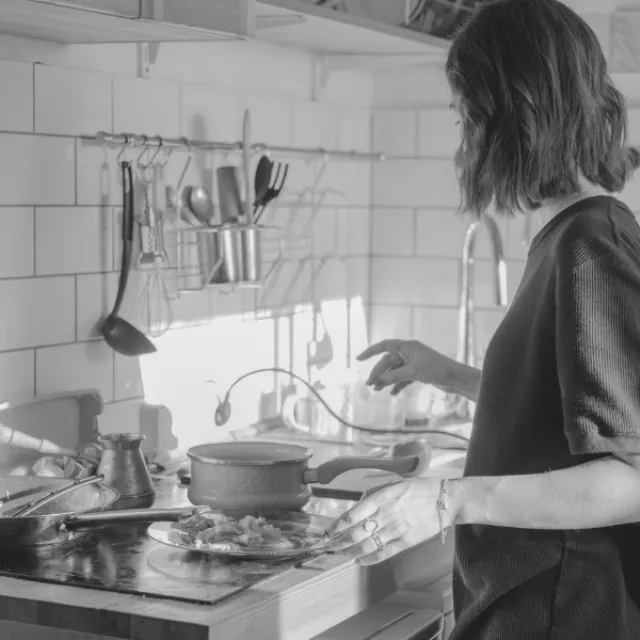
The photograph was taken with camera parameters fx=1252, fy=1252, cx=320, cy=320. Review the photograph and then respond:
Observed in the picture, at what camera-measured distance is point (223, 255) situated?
237 centimetres

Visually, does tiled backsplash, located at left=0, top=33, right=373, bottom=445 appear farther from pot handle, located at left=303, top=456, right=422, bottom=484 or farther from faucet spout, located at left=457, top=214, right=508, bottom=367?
pot handle, located at left=303, top=456, right=422, bottom=484

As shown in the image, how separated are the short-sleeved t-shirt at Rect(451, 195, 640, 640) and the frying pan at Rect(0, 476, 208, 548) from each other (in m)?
0.44

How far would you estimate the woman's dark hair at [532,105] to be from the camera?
1.28 meters

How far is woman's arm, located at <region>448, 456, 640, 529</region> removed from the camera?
1.18 meters

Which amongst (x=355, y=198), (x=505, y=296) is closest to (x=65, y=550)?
(x=505, y=296)

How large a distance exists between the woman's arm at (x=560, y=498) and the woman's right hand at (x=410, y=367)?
2.13 ft

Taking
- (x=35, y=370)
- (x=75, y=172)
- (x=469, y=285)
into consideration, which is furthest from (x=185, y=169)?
(x=469, y=285)

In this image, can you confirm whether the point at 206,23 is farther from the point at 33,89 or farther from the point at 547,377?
the point at 547,377

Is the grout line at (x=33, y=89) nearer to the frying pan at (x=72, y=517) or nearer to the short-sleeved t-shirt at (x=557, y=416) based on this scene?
the frying pan at (x=72, y=517)

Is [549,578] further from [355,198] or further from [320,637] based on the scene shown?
[355,198]

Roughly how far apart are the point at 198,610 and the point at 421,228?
186 centimetres

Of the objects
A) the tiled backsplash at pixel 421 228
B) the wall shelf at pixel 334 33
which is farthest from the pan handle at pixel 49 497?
the tiled backsplash at pixel 421 228

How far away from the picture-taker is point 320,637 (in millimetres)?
1625

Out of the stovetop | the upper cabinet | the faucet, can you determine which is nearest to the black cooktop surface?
the stovetop
